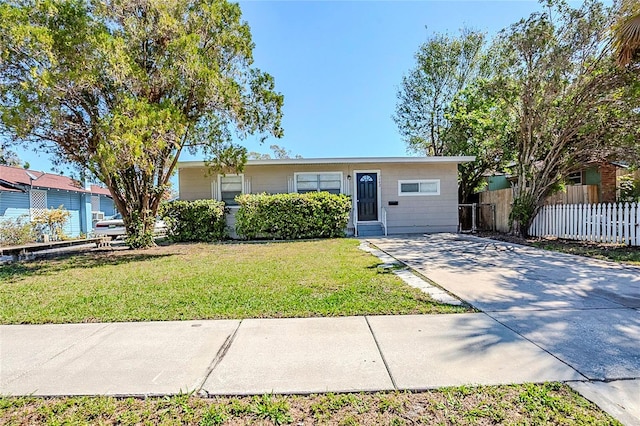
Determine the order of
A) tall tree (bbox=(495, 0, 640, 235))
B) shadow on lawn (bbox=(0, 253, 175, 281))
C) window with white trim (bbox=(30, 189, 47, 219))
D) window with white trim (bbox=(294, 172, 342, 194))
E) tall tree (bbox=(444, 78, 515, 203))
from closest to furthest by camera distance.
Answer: shadow on lawn (bbox=(0, 253, 175, 281)) < tall tree (bbox=(495, 0, 640, 235)) < window with white trim (bbox=(294, 172, 342, 194)) < tall tree (bbox=(444, 78, 515, 203)) < window with white trim (bbox=(30, 189, 47, 219))

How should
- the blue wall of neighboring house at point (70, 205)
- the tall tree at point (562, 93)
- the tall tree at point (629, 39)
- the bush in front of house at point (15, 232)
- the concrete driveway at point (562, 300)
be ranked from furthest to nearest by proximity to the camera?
1. the blue wall of neighboring house at point (70, 205)
2. the bush in front of house at point (15, 232)
3. the tall tree at point (562, 93)
4. the tall tree at point (629, 39)
5. the concrete driveway at point (562, 300)

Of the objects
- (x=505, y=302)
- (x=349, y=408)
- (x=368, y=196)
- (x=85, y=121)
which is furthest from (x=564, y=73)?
(x=85, y=121)

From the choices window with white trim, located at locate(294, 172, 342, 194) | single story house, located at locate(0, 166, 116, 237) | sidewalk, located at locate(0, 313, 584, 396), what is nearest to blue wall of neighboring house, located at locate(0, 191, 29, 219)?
single story house, located at locate(0, 166, 116, 237)

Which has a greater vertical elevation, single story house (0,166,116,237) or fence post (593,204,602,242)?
single story house (0,166,116,237)

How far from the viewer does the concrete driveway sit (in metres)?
2.53

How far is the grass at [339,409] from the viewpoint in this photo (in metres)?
1.92

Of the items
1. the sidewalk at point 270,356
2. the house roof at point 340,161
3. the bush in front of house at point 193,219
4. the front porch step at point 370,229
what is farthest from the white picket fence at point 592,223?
the bush in front of house at point 193,219

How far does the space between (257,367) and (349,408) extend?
84 cm

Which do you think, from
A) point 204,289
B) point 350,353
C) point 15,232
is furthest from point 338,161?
point 15,232

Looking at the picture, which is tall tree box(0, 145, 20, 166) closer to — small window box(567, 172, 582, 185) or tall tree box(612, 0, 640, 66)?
tall tree box(612, 0, 640, 66)

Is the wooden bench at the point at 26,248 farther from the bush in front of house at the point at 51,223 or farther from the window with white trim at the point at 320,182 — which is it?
the window with white trim at the point at 320,182

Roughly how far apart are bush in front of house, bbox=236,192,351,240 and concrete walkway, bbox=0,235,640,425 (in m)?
7.60

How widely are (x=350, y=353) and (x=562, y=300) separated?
9.99ft

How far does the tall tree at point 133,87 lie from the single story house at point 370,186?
7.75 ft
